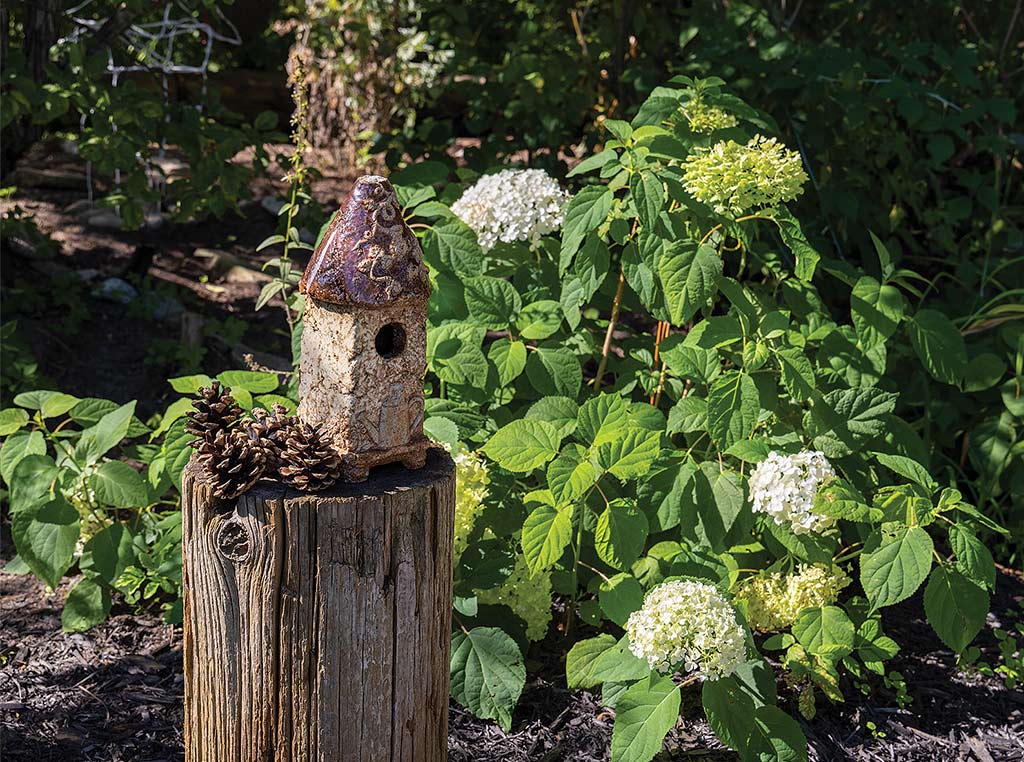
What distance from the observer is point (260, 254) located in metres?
5.89

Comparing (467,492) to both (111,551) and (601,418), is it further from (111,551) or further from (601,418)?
(111,551)

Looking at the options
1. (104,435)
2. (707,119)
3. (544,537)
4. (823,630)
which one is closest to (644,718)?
(544,537)

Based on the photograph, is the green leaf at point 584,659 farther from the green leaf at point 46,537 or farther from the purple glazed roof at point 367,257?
the green leaf at point 46,537

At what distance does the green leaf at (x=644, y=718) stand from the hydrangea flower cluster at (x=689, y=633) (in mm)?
70

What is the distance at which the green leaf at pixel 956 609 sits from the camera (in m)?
2.78

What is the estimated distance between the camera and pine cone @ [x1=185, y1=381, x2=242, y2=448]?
2217mm

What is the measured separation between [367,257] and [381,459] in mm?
396

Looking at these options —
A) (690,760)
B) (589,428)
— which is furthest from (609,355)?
(690,760)

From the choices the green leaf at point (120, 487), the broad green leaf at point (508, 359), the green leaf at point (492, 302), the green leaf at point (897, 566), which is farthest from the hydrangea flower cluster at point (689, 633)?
the green leaf at point (120, 487)

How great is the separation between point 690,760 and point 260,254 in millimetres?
3892

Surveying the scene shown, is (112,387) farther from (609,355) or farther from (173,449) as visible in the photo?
(609,355)

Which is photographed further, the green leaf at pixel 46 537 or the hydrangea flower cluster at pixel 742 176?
the green leaf at pixel 46 537

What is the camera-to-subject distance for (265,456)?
7.01ft

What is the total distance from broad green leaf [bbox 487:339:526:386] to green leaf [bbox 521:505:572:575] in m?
0.44
